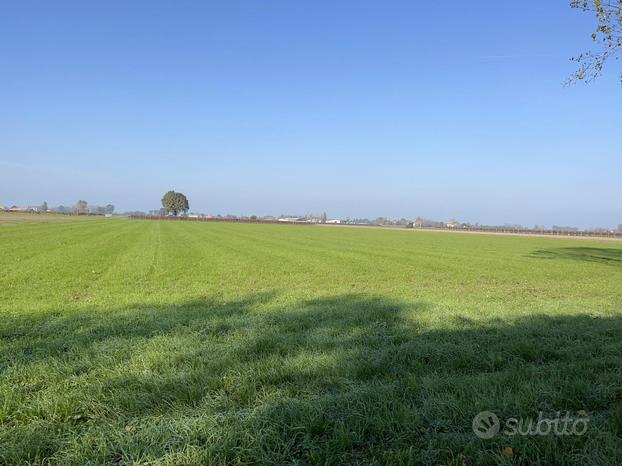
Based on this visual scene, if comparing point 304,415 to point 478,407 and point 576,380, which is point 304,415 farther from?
point 576,380

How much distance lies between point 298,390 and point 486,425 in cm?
206

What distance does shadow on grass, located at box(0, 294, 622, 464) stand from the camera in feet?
12.0

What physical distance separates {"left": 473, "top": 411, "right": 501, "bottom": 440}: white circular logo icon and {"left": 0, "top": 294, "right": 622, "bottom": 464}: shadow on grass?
0.26 ft

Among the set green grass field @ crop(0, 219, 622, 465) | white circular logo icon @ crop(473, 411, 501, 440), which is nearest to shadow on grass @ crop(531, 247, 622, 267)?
green grass field @ crop(0, 219, 622, 465)

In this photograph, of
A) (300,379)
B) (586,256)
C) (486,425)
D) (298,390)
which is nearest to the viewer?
(486,425)

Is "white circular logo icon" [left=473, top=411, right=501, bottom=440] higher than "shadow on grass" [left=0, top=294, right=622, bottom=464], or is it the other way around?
A: "white circular logo icon" [left=473, top=411, right=501, bottom=440]

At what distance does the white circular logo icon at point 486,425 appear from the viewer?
389 cm

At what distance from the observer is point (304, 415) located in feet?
13.8

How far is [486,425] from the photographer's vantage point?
13.3 feet

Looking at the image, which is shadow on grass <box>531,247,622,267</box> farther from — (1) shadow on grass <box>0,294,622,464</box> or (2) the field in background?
(2) the field in background

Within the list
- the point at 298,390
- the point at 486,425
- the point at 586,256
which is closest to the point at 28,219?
the point at 586,256

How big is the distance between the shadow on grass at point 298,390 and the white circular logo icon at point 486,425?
0.08 m

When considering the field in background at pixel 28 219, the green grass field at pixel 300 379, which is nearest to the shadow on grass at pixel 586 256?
the green grass field at pixel 300 379

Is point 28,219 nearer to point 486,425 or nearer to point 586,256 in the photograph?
point 586,256
